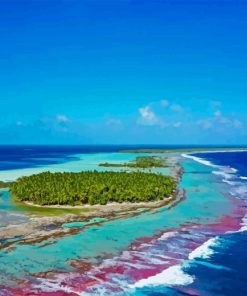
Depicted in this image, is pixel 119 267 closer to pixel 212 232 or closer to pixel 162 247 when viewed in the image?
pixel 162 247

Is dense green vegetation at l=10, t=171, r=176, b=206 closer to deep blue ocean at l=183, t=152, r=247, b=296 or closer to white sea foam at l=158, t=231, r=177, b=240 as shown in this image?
white sea foam at l=158, t=231, r=177, b=240

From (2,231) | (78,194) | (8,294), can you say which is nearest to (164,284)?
(8,294)

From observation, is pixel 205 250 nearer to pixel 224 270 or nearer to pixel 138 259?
pixel 224 270

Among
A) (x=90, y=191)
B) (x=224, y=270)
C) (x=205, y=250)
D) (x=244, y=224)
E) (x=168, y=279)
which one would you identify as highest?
(x=90, y=191)

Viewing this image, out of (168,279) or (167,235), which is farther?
(167,235)

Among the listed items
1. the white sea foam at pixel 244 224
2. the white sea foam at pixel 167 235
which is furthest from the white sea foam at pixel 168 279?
the white sea foam at pixel 244 224

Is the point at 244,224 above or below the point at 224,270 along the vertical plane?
above

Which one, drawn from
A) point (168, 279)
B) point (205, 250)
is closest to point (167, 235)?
point (205, 250)
